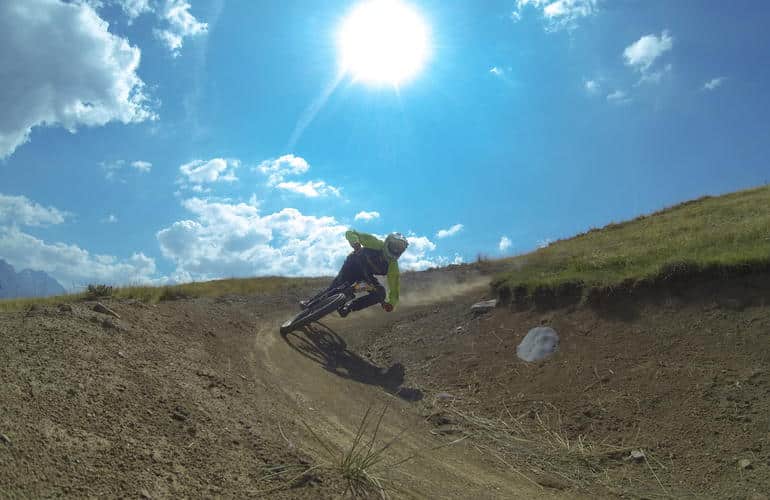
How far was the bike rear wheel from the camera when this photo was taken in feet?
38.2

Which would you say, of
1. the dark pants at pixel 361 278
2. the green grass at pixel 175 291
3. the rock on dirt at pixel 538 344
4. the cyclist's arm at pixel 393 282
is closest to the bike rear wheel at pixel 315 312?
the dark pants at pixel 361 278

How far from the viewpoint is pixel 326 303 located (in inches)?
469

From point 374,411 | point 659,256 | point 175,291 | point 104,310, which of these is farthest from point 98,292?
point 659,256

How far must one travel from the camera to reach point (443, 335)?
11.7 meters

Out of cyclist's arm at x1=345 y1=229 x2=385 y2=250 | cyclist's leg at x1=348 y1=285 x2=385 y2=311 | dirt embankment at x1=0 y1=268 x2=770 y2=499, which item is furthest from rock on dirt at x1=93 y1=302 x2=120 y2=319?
cyclist's arm at x1=345 y1=229 x2=385 y2=250

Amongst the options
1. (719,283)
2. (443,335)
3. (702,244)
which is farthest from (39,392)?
(702,244)

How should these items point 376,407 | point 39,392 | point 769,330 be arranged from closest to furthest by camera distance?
point 39,392 → point 769,330 → point 376,407

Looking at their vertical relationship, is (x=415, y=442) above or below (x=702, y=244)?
below

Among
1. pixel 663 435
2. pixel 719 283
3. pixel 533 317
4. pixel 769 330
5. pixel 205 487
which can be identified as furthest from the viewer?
pixel 533 317

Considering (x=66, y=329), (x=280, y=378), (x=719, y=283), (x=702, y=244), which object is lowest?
(x=280, y=378)

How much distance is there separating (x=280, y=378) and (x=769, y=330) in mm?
7279

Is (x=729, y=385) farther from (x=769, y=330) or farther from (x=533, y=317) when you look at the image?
(x=533, y=317)

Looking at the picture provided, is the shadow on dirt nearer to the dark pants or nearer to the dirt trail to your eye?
the dirt trail

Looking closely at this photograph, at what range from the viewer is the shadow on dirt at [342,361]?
9.33m
